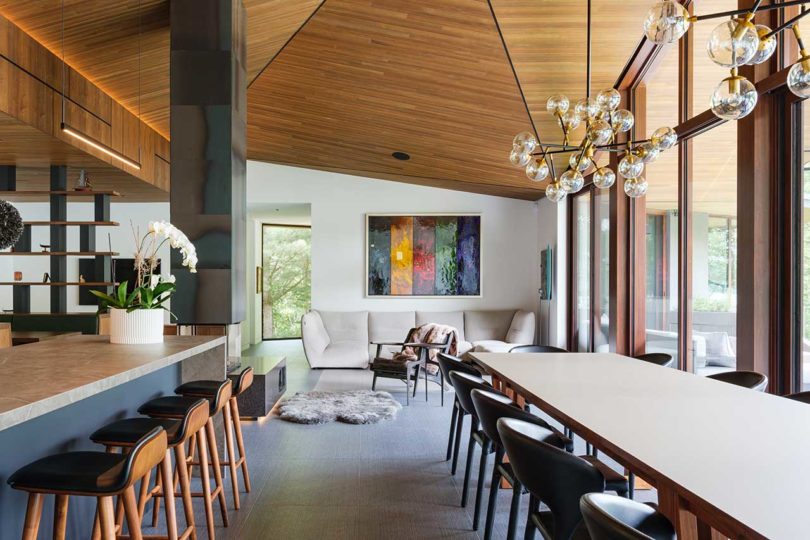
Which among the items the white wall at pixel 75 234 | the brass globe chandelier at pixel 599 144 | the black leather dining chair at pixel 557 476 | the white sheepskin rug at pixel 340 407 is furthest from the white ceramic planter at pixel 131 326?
the white wall at pixel 75 234

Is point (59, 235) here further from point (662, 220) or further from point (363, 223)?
point (662, 220)

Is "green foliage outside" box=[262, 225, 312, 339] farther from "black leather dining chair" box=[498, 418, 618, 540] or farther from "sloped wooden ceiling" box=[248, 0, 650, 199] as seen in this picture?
"black leather dining chair" box=[498, 418, 618, 540]

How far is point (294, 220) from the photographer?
11359mm

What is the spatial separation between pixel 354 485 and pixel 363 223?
5.78m

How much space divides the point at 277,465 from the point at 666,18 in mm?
3438

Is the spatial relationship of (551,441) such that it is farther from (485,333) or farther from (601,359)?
(485,333)

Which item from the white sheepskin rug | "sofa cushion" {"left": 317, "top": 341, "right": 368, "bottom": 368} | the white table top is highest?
the white table top

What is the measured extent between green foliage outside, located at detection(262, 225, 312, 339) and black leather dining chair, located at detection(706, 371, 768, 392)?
373 inches

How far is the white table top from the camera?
123cm

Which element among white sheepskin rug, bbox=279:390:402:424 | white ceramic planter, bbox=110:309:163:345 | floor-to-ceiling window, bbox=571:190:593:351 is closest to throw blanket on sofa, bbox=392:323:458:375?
white sheepskin rug, bbox=279:390:402:424

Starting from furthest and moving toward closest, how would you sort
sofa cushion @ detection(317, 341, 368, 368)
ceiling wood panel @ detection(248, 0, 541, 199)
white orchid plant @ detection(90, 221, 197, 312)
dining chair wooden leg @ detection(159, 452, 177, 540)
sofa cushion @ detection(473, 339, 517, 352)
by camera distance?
sofa cushion @ detection(317, 341, 368, 368) → sofa cushion @ detection(473, 339, 517, 352) → ceiling wood panel @ detection(248, 0, 541, 199) → white orchid plant @ detection(90, 221, 197, 312) → dining chair wooden leg @ detection(159, 452, 177, 540)

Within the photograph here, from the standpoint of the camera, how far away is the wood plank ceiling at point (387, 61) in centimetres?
425

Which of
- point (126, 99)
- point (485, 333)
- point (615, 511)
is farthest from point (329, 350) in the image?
point (615, 511)

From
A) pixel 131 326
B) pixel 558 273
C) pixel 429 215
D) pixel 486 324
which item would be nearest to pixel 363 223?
pixel 429 215
